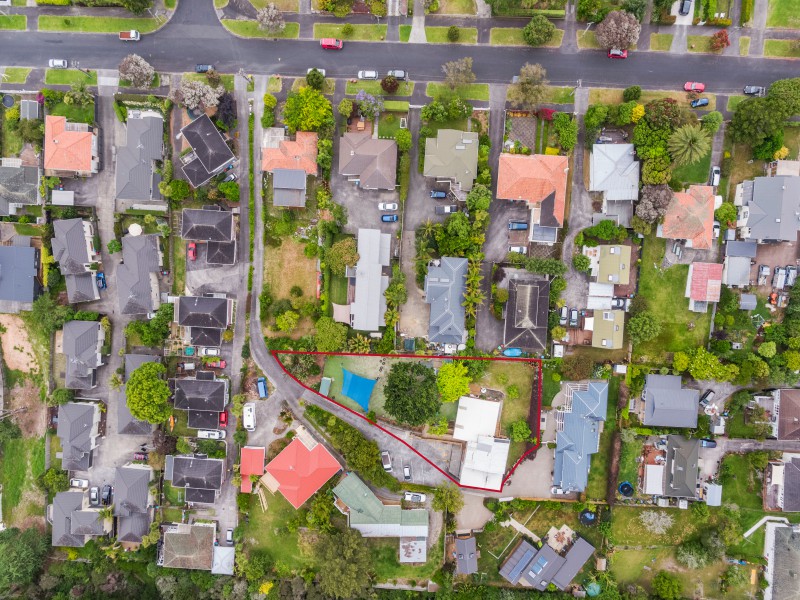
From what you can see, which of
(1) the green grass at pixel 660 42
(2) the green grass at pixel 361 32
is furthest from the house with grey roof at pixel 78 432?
(1) the green grass at pixel 660 42

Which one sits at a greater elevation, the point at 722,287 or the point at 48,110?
the point at 48,110

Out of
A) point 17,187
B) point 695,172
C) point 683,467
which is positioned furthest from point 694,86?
point 17,187

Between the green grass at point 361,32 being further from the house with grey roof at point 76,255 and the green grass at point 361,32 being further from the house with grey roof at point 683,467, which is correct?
the house with grey roof at point 683,467

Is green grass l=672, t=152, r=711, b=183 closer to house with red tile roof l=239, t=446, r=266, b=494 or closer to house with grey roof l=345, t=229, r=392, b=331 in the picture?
house with grey roof l=345, t=229, r=392, b=331

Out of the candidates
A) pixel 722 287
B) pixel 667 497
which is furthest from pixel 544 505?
pixel 722 287

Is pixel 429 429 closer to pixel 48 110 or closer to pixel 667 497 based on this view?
pixel 667 497

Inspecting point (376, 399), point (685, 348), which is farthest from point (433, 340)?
point (685, 348)

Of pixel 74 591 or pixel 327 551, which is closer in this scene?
pixel 327 551

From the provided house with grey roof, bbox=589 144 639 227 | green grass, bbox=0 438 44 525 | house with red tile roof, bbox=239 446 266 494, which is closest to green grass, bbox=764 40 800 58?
house with grey roof, bbox=589 144 639 227

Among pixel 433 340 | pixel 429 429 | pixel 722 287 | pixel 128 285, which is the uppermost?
pixel 722 287
